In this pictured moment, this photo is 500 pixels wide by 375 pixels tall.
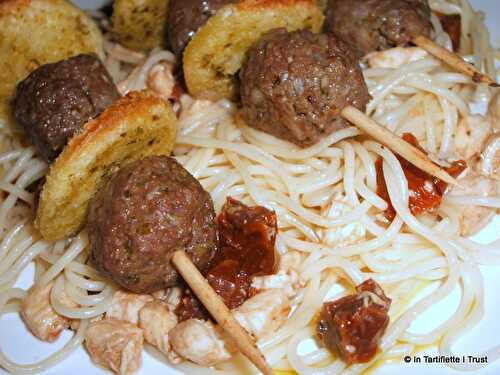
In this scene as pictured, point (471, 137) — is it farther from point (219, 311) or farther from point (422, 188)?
point (219, 311)

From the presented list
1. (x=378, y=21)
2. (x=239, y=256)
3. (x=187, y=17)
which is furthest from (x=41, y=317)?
(x=378, y=21)

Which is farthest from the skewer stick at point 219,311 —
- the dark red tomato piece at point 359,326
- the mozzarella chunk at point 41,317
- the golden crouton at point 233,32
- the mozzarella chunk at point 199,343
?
the golden crouton at point 233,32

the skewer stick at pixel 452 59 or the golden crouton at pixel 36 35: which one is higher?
the golden crouton at pixel 36 35

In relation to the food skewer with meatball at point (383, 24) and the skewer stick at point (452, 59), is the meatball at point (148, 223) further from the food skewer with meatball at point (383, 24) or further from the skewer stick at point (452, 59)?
the skewer stick at point (452, 59)

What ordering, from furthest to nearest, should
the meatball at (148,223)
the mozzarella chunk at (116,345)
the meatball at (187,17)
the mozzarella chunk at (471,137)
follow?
the meatball at (187,17) → the mozzarella chunk at (471,137) → the mozzarella chunk at (116,345) → the meatball at (148,223)

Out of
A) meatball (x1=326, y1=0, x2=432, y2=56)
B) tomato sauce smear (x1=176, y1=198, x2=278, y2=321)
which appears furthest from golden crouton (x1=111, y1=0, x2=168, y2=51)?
tomato sauce smear (x1=176, y1=198, x2=278, y2=321)
